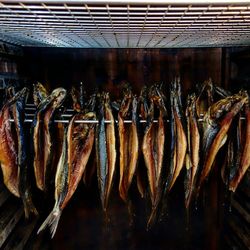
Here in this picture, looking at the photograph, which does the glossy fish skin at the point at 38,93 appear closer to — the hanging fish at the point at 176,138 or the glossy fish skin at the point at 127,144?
the glossy fish skin at the point at 127,144

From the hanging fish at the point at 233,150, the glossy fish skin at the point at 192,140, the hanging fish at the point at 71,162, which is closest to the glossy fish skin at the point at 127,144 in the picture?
the hanging fish at the point at 71,162

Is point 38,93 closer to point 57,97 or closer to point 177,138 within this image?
point 57,97

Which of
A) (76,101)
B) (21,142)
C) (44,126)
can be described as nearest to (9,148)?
(21,142)

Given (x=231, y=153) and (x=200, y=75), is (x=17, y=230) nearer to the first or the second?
(x=231, y=153)

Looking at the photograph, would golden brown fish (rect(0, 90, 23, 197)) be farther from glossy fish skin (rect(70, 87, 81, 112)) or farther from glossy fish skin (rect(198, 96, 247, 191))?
glossy fish skin (rect(198, 96, 247, 191))

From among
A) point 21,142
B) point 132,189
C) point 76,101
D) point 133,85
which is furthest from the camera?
point 132,189

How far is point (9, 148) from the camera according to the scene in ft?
4.78

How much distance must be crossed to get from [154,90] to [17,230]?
4.09 ft

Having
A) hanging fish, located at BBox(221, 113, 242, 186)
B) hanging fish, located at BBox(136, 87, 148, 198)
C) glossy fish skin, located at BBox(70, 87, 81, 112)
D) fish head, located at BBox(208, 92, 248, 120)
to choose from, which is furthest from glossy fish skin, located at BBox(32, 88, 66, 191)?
hanging fish, located at BBox(221, 113, 242, 186)

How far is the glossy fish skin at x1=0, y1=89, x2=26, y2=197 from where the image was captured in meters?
1.41

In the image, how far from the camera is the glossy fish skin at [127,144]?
4.75 ft

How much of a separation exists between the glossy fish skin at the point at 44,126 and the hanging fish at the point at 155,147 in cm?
43

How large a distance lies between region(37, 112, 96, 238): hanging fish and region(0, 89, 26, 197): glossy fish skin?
0.73 ft

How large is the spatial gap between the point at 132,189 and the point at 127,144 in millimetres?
1072
